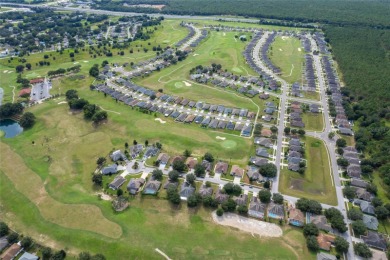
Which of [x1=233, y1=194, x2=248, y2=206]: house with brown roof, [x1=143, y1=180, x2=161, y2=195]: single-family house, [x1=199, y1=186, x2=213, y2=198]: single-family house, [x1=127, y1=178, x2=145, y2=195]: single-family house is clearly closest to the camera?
[x1=233, y1=194, x2=248, y2=206]: house with brown roof

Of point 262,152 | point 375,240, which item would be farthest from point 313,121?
point 375,240

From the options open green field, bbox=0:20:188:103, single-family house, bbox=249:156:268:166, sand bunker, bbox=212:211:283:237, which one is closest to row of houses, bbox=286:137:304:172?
single-family house, bbox=249:156:268:166

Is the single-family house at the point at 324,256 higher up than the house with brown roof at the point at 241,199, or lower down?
lower down

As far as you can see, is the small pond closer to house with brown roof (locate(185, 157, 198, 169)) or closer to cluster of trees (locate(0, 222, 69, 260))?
cluster of trees (locate(0, 222, 69, 260))

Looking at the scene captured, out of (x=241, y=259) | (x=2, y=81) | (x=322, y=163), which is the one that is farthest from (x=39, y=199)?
(x=2, y=81)

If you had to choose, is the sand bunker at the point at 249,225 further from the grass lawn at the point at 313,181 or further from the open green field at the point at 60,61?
the open green field at the point at 60,61

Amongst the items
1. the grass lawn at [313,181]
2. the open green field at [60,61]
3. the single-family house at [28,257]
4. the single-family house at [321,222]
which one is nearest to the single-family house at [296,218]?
the single-family house at [321,222]

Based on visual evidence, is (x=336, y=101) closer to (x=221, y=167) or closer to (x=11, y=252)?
(x=221, y=167)
